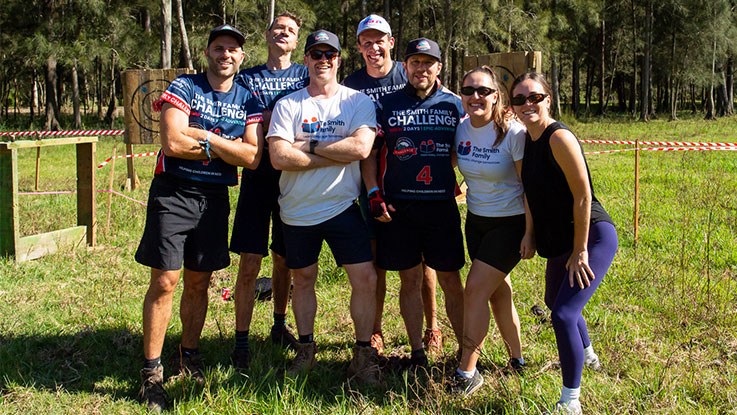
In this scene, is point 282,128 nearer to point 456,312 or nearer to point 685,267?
point 456,312

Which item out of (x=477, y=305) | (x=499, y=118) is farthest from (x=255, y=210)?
(x=499, y=118)

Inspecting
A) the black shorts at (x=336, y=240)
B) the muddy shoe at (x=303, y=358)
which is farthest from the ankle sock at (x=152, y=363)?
the black shorts at (x=336, y=240)

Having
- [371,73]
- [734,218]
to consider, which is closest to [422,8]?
[734,218]

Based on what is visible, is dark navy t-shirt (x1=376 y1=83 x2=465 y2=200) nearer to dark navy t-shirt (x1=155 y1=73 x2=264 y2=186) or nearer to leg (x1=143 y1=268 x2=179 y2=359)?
dark navy t-shirt (x1=155 y1=73 x2=264 y2=186)

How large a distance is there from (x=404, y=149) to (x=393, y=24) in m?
32.9

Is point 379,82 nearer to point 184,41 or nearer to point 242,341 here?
point 242,341

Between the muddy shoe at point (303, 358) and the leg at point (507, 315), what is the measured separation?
1.21m

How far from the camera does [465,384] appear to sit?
3.47 meters

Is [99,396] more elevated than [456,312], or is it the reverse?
[456,312]

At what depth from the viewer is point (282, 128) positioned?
12.0 feet

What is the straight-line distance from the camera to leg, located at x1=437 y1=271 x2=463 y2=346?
3896 mm

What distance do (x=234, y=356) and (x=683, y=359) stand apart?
3.00m

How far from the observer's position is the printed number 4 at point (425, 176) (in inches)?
150

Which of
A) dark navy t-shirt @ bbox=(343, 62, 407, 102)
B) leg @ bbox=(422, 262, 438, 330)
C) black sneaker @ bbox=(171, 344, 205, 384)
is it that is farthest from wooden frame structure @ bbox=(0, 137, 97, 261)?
leg @ bbox=(422, 262, 438, 330)
